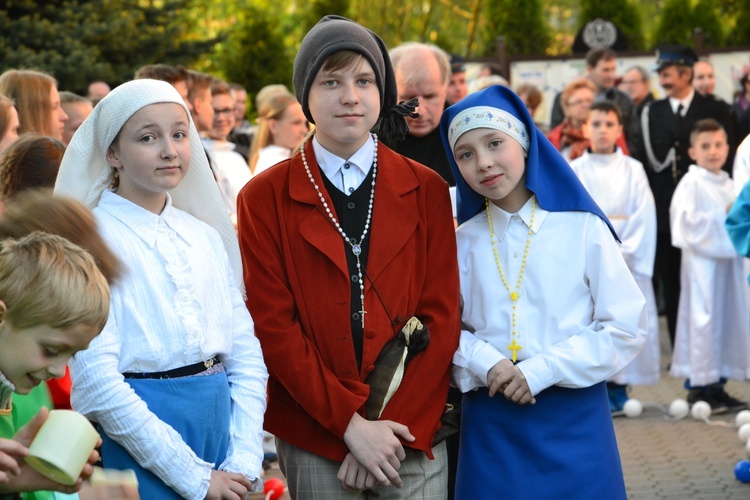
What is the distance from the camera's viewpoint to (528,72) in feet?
54.9

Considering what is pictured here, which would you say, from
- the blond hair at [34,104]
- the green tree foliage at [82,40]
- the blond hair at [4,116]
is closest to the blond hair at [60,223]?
the blond hair at [4,116]

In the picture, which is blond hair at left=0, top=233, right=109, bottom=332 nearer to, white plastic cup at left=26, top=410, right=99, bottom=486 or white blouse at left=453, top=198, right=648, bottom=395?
white plastic cup at left=26, top=410, right=99, bottom=486

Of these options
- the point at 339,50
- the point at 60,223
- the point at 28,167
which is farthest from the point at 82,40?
the point at 60,223

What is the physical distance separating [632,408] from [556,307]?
4906 millimetres

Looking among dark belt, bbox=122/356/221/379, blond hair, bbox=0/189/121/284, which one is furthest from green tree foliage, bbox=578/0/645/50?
blond hair, bbox=0/189/121/284

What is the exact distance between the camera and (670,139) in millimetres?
11297

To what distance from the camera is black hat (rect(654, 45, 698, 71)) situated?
11.7 meters

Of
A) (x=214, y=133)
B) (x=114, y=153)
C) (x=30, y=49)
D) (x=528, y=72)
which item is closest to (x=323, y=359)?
(x=114, y=153)

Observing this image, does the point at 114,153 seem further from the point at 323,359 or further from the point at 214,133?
the point at 214,133

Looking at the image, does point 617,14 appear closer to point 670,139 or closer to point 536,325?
point 670,139

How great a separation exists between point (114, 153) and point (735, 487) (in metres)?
4.55

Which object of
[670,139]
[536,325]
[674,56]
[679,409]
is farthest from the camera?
[674,56]

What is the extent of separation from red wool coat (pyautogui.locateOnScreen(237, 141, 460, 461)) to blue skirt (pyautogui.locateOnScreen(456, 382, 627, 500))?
24 cm

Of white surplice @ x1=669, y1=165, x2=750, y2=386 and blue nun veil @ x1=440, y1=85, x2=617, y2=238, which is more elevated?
blue nun veil @ x1=440, y1=85, x2=617, y2=238
